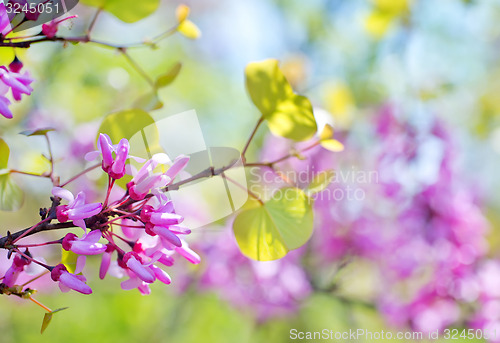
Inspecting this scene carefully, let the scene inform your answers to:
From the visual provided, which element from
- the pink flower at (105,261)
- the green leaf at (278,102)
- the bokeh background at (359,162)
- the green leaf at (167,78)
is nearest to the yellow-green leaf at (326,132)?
the green leaf at (278,102)

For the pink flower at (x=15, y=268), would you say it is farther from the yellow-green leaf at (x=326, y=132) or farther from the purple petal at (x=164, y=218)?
the yellow-green leaf at (x=326, y=132)

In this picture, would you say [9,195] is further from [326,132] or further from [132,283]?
[326,132]

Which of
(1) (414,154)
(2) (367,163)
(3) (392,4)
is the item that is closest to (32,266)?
(3) (392,4)

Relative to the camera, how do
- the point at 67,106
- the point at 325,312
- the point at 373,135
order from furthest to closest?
1. the point at 325,312
2. the point at 373,135
3. the point at 67,106

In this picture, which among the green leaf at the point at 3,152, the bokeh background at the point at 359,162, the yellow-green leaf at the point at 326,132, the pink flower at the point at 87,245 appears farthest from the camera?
the bokeh background at the point at 359,162

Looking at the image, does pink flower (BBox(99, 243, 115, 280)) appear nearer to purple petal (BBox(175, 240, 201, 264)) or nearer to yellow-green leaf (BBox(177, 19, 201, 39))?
purple petal (BBox(175, 240, 201, 264))

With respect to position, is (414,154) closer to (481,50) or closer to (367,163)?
(367,163)

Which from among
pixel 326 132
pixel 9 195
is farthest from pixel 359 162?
pixel 9 195

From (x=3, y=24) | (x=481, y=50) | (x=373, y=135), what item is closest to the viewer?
(x=3, y=24)
